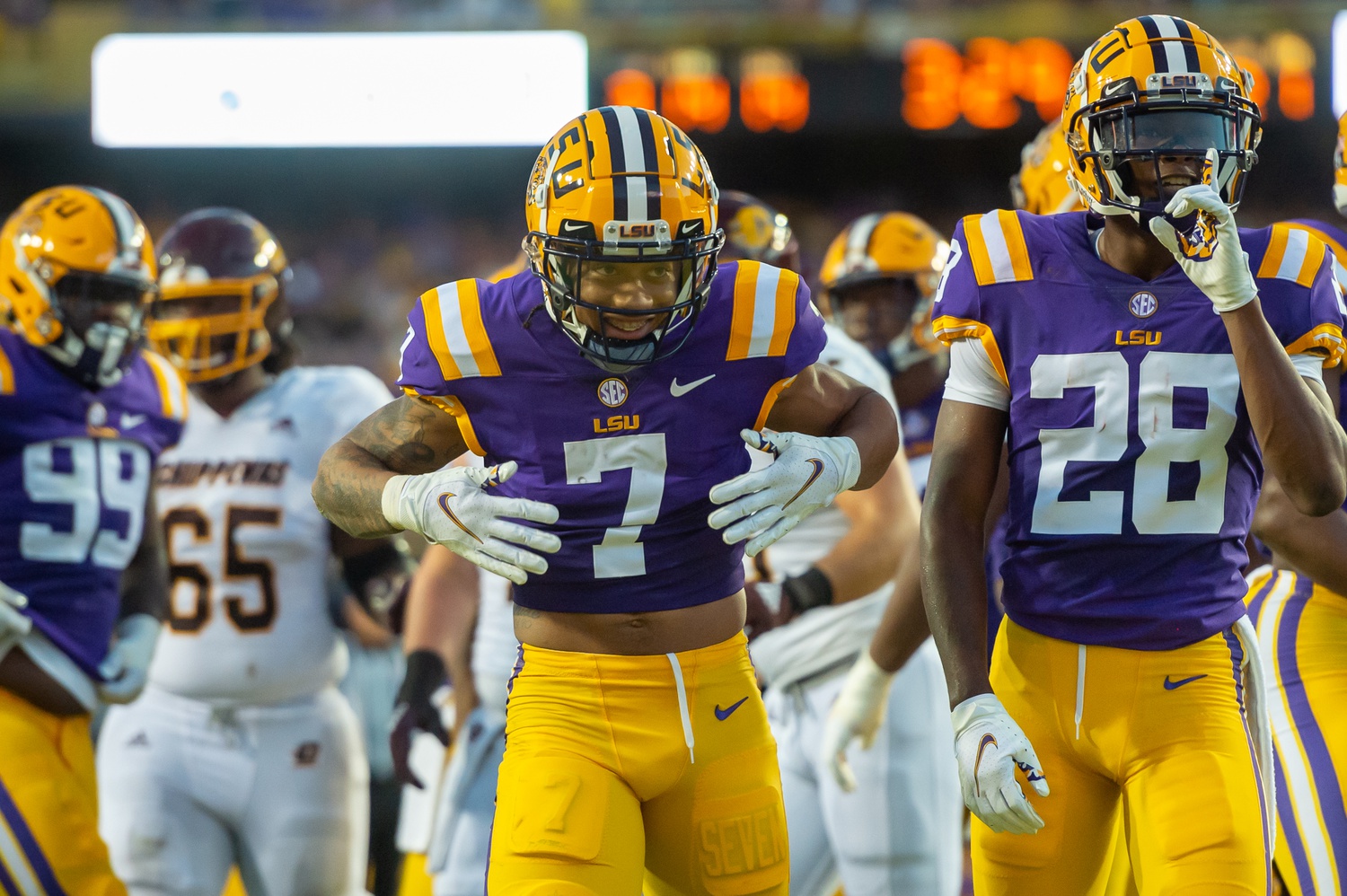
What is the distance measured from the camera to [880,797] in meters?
3.97

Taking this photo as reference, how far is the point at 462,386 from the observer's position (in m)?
2.57

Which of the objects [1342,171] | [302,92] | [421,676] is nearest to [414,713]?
[421,676]

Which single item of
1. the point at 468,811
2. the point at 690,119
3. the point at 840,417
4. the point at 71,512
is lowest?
the point at 468,811

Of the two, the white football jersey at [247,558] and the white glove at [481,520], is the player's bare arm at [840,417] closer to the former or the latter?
the white glove at [481,520]

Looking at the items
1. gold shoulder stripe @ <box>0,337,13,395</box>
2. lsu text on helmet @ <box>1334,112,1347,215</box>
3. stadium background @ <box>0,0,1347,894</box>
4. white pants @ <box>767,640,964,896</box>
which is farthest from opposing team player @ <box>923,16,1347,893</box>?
stadium background @ <box>0,0,1347,894</box>

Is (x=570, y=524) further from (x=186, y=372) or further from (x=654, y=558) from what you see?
(x=186, y=372)

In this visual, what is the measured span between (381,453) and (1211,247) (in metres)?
1.36

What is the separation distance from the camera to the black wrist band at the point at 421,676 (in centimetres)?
376

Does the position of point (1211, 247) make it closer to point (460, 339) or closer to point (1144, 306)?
point (1144, 306)

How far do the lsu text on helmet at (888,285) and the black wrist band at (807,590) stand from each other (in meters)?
1.77

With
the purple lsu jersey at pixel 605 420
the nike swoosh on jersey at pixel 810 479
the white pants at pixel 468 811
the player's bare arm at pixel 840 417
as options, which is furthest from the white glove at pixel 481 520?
the white pants at pixel 468 811

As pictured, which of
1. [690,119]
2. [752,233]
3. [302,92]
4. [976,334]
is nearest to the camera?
[976,334]

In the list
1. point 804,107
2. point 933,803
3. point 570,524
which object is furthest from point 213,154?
point 570,524

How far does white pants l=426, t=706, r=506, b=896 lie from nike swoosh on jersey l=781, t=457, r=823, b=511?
1650 millimetres
